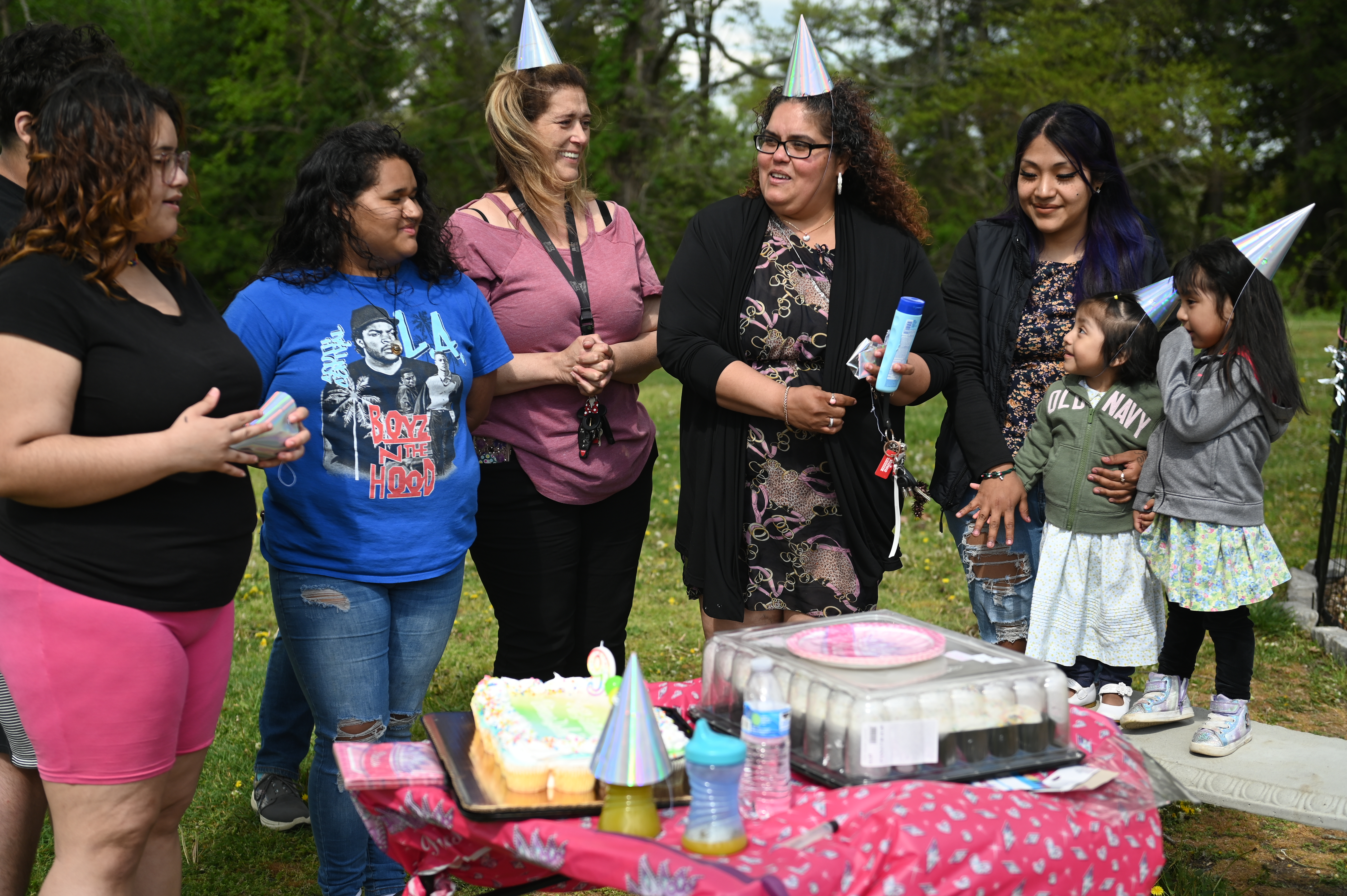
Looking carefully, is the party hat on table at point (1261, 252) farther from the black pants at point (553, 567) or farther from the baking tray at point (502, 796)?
the baking tray at point (502, 796)

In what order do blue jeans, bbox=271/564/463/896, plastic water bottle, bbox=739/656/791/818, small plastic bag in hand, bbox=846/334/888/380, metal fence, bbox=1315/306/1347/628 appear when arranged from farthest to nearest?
metal fence, bbox=1315/306/1347/628, small plastic bag in hand, bbox=846/334/888/380, blue jeans, bbox=271/564/463/896, plastic water bottle, bbox=739/656/791/818

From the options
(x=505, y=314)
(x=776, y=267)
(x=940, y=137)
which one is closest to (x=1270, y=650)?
(x=776, y=267)

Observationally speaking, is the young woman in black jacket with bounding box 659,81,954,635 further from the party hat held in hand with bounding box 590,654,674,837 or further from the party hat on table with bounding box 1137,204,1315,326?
the party hat held in hand with bounding box 590,654,674,837

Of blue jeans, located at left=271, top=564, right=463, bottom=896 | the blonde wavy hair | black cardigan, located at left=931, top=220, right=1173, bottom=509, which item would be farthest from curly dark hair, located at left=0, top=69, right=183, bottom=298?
black cardigan, located at left=931, top=220, right=1173, bottom=509

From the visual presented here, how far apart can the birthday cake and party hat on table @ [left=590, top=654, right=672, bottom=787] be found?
2.8 inches

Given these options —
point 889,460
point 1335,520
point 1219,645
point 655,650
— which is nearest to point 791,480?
point 889,460

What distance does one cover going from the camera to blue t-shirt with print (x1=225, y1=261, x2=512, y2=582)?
2.58 metres

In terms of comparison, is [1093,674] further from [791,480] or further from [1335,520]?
[1335,520]

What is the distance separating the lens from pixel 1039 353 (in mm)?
3318

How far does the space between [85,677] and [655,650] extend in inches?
144

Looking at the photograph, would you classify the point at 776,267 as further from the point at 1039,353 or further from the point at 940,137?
the point at 940,137

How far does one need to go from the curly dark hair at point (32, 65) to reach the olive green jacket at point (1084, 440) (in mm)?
2561

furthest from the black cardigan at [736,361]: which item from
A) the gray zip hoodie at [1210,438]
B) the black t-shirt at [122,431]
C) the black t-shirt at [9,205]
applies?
the black t-shirt at [9,205]

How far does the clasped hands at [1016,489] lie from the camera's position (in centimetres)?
323
